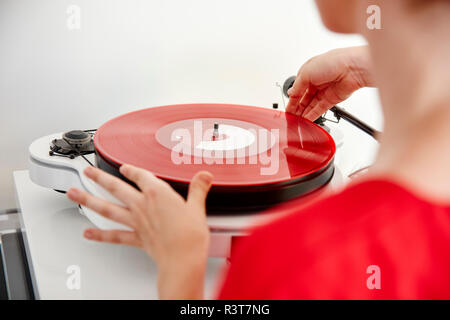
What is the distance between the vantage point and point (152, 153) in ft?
2.38

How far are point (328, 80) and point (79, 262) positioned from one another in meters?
0.58

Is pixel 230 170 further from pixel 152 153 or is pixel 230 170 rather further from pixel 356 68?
pixel 356 68

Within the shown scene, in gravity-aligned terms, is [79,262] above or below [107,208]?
below

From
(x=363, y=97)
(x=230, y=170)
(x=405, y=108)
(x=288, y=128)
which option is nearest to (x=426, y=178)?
(x=405, y=108)

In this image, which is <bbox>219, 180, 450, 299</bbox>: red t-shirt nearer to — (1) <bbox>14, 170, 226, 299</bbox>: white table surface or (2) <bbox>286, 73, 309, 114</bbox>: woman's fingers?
(1) <bbox>14, 170, 226, 299</bbox>: white table surface

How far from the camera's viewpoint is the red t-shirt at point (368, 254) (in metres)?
0.32

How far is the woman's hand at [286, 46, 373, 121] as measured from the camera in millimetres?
909

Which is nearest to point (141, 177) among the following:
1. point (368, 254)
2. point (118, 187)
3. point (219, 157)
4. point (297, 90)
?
point (118, 187)

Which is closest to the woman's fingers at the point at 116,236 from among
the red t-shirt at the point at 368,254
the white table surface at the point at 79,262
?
the white table surface at the point at 79,262

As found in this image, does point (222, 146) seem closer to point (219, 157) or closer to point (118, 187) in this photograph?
point (219, 157)

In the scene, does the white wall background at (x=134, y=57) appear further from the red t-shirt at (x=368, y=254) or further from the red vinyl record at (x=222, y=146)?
the red t-shirt at (x=368, y=254)

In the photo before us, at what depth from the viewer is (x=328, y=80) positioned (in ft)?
3.07

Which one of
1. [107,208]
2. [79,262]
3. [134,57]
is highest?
[134,57]
